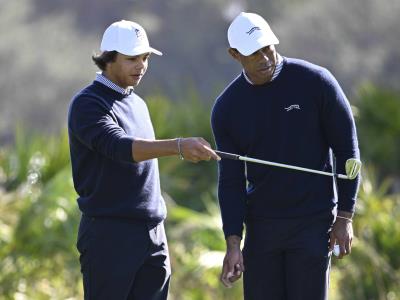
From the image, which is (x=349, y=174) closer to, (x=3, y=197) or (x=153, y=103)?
(x=3, y=197)

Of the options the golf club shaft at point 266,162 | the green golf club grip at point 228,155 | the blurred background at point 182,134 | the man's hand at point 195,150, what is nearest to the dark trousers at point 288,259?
the golf club shaft at point 266,162

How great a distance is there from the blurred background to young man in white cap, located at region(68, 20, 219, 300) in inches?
128

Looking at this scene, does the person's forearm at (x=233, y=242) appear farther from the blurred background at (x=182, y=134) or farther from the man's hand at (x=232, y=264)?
the blurred background at (x=182, y=134)

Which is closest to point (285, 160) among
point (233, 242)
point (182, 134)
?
point (233, 242)

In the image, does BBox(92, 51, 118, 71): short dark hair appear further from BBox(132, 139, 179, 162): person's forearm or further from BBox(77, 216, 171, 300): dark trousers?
BBox(77, 216, 171, 300): dark trousers

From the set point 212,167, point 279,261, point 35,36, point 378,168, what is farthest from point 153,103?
point 35,36

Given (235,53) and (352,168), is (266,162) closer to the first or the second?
(352,168)

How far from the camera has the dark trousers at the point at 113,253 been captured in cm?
554

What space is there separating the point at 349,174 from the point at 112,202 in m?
1.19

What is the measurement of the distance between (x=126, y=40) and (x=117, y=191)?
753 millimetres

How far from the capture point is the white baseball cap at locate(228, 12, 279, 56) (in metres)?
5.51

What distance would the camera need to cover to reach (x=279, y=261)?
575 centimetres

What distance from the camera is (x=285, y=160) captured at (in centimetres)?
562

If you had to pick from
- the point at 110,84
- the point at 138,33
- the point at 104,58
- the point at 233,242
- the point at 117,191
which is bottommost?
the point at 233,242
